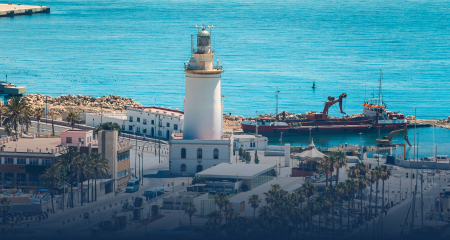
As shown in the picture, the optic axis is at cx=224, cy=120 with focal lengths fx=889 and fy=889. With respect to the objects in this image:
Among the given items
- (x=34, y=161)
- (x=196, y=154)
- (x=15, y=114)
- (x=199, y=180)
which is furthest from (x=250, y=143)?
(x=34, y=161)

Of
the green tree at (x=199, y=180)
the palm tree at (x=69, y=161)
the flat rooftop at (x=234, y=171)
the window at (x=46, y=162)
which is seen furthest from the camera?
the flat rooftop at (x=234, y=171)

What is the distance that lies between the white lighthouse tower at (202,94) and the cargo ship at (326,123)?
134 ft

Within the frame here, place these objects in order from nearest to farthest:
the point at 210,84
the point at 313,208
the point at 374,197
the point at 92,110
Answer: the point at 313,208 < the point at 374,197 < the point at 210,84 < the point at 92,110

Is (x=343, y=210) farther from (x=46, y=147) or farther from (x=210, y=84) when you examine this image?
(x=46, y=147)

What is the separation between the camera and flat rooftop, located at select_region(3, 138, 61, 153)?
244 feet

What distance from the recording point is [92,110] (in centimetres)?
13325

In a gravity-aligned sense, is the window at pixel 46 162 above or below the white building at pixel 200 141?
below

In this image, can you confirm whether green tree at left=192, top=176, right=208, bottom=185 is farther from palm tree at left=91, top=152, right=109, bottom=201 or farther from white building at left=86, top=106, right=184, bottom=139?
white building at left=86, top=106, right=184, bottom=139

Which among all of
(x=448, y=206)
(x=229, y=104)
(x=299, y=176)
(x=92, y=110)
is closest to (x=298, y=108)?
(x=229, y=104)

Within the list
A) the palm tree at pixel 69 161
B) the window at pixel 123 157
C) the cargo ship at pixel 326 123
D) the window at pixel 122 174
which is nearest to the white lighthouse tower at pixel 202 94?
the window at pixel 123 157

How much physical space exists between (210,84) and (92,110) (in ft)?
183

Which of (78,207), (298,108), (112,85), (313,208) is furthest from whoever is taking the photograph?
(112,85)

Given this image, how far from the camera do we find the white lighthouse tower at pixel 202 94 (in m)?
80.4

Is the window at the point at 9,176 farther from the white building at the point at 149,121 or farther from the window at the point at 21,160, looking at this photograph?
the white building at the point at 149,121
